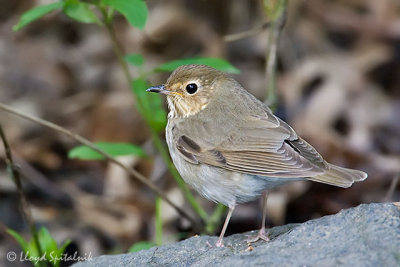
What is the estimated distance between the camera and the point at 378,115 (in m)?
8.77

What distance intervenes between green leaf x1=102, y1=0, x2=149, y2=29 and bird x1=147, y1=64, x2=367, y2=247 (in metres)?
0.57

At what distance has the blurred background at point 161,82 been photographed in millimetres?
7203

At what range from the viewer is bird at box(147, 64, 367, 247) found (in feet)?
14.4

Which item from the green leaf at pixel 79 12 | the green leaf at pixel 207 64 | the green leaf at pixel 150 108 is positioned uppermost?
the green leaf at pixel 79 12

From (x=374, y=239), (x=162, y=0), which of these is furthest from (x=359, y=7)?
(x=374, y=239)

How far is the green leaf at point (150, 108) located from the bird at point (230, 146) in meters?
0.23

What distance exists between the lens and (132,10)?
4730 mm

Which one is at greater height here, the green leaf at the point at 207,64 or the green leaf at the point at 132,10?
the green leaf at the point at 132,10

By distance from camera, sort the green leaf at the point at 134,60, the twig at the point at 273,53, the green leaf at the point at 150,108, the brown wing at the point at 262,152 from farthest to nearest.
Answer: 1. the twig at the point at 273,53
2. the green leaf at the point at 150,108
3. the green leaf at the point at 134,60
4. the brown wing at the point at 262,152

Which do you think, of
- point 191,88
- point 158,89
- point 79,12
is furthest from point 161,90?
point 79,12

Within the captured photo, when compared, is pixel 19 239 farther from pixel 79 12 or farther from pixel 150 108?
pixel 79 12

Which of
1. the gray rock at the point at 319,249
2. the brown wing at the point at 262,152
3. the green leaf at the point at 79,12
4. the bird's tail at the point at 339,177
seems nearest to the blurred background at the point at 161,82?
the brown wing at the point at 262,152

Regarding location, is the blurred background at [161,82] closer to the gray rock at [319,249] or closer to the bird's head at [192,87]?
the bird's head at [192,87]

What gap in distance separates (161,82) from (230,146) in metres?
4.10
